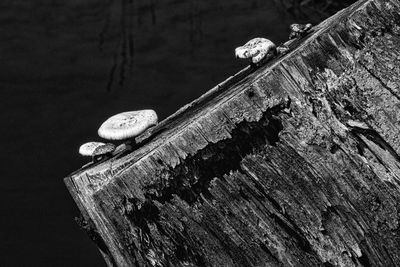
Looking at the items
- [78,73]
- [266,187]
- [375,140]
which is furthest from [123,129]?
[78,73]

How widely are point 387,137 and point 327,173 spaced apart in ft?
0.95

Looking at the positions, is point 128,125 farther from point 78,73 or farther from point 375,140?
point 78,73

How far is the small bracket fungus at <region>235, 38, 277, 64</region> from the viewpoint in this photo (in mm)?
2787

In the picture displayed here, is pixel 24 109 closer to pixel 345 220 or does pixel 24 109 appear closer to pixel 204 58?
pixel 204 58

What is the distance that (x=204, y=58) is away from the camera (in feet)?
24.8

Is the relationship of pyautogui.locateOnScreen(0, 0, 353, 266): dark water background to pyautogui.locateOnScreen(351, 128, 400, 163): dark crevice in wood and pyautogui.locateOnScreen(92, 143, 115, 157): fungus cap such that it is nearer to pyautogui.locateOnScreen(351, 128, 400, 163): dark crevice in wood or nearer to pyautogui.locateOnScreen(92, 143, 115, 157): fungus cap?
pyautogui.locateOnScreen(92, 143, 115, 157): fungus cap

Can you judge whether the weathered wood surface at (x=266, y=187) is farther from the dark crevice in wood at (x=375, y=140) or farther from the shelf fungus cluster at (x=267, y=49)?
the shelf fungus cluster at (x=267, y=49)

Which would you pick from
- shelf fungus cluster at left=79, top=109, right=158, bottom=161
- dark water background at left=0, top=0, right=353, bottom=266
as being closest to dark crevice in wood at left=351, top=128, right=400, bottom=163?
shelf fungus cluster at left=79, top=109, right=158, bottom=161

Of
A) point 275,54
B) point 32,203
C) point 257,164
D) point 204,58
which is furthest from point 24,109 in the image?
point 257,164

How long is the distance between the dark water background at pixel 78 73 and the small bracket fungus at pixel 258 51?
4.25 metres

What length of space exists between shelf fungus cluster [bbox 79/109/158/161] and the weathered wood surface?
1.31 feet

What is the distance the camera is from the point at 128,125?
2785 mm

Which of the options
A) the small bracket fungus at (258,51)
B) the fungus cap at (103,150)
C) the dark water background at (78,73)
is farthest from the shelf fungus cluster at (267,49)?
the dark water background at (78,73)

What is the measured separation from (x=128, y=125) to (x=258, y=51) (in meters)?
0.71
